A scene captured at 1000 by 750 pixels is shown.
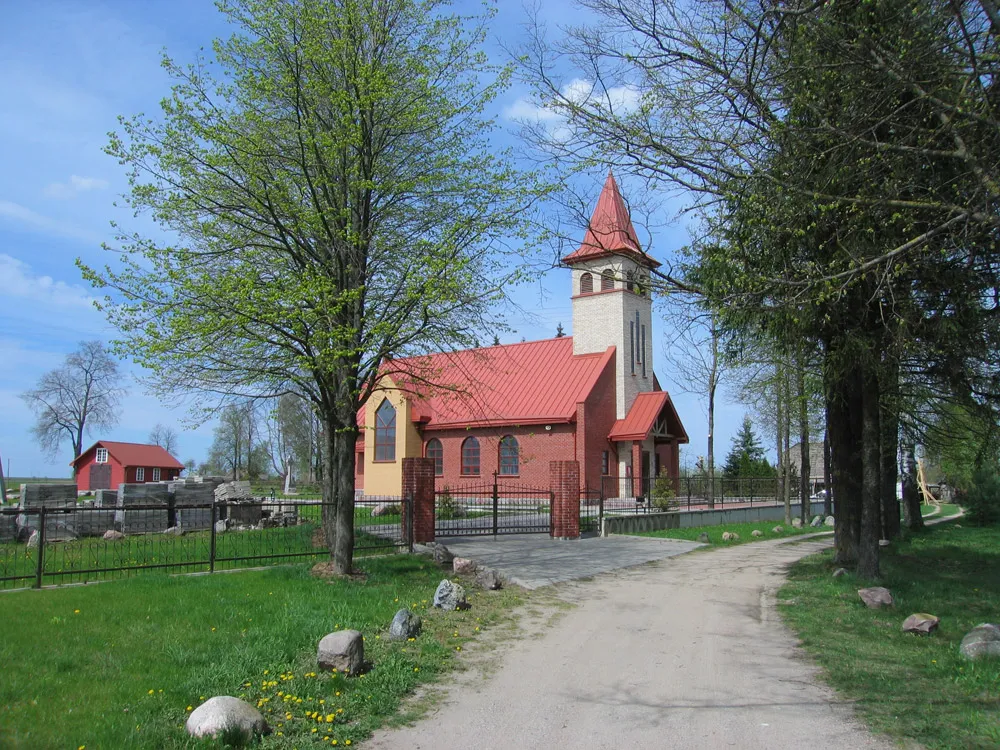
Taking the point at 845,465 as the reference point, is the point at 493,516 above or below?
A: below

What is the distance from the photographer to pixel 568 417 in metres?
30.6

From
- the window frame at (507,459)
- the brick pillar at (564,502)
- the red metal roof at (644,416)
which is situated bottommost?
the brick pillar at (564,502)

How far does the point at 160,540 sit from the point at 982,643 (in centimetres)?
1633

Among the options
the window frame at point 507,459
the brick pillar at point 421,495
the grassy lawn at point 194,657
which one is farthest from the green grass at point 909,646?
the window frame at point 507,459

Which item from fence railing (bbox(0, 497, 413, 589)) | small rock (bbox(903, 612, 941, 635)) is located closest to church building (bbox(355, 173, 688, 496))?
fence railing (bbox(0, 497, 413, 589))

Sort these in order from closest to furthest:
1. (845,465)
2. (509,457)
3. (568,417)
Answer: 1. (845,465)
2. (568,417)
3. (509,457)

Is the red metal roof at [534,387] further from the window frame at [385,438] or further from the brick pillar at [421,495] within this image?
the brick pillar at [421,495]

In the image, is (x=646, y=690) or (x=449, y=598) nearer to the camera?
(x=646, y=690)

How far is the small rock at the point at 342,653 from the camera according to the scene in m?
6.81

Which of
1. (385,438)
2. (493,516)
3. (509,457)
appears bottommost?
(493,516)

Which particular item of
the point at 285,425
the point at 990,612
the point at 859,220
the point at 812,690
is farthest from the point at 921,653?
the point at 285,425

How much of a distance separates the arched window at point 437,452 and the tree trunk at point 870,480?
24.1 meters

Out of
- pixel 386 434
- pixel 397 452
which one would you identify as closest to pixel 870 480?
pixel 397 452

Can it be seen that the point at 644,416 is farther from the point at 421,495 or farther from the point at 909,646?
the point at 909,646
